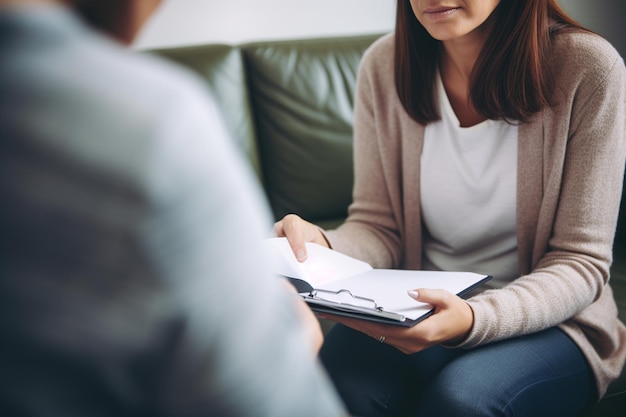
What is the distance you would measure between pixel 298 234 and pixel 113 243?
730 mm

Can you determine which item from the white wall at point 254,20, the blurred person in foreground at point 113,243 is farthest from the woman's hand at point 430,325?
the white wall at point 254,20

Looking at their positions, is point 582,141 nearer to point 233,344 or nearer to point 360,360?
point 360,360

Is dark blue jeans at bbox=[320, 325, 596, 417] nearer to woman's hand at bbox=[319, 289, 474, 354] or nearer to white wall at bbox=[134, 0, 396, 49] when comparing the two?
A: woman's hand at bbox=[319, 289, 474, 354]

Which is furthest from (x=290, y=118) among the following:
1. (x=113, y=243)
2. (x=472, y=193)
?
(x=113, y=243)

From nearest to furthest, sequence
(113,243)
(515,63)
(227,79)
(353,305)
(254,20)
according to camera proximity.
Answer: (113,243), (353,305), (515,63), (227,79), (254,20)

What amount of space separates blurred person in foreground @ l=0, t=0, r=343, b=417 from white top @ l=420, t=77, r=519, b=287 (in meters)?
0.82

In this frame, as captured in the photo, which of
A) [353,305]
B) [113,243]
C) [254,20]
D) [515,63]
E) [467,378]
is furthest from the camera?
[254,20]

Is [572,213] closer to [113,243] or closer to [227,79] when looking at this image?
[113,243]

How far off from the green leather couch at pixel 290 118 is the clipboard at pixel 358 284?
66cm

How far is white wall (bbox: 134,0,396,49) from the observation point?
6.25 feet

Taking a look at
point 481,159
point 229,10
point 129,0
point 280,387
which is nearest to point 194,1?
point 229,10

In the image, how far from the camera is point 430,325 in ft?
2.84

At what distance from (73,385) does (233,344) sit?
86mm

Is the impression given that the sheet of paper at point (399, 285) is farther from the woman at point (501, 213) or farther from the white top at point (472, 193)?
the white top at point (472, 193)
